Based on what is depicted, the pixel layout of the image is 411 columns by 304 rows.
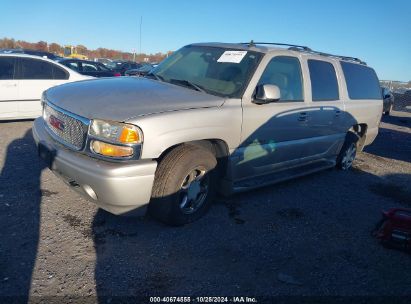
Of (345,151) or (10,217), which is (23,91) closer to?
Answer: (10,217)

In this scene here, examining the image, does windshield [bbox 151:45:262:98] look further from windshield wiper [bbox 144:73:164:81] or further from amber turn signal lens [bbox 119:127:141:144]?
amber turn signal lens [bbox 119:127:141:144]

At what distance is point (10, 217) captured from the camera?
3.37 metres

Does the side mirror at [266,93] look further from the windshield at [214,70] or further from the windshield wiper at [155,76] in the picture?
the windshield wiper at [155,76]

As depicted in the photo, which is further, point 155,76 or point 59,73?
point 59,73

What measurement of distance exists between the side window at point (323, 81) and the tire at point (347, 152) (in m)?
1.16

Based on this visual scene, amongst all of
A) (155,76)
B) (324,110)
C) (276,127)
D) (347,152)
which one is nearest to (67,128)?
(155,76)

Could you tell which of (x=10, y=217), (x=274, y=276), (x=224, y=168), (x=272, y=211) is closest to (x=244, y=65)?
(x=224, y=168)

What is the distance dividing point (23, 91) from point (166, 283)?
19.5 feet

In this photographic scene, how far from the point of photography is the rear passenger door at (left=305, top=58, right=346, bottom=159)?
4762 mm

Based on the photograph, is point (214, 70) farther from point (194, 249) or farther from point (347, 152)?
point (347, 152)

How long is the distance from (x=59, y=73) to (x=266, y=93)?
5645 mm

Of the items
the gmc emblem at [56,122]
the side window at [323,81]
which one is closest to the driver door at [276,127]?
the side window at [323,81]

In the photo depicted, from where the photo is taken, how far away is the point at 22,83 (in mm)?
7098

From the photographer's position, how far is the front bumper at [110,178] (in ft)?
9.43
